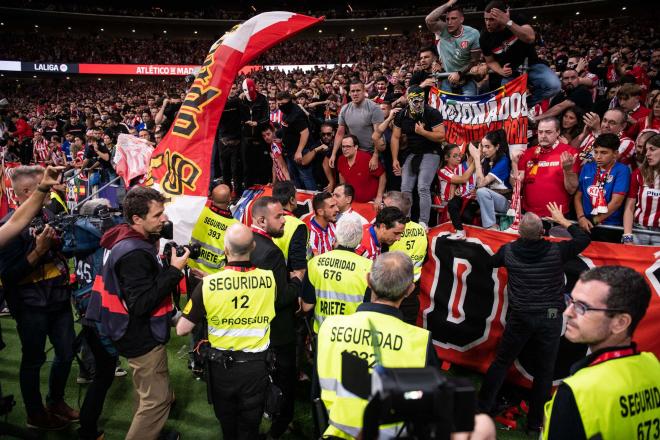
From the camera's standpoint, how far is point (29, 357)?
13.1ft

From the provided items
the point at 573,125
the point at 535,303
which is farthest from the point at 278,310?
the point at 573,125

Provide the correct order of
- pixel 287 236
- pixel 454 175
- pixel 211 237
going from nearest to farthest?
pixel 287 236 < pixel 211 237 < pixel 454 175

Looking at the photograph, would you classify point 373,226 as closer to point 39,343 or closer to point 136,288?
point 136,288

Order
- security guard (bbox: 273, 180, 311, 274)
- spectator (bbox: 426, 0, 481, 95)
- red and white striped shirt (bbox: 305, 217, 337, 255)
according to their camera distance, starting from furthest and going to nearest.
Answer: spectator (bbox: 426, 0, 481, 95), red and white striped shirt (bbox: 305, 217, 337, 255), security guard (bbox: 273, 180, 311, 274)

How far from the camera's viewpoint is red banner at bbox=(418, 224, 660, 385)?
4.50 meters

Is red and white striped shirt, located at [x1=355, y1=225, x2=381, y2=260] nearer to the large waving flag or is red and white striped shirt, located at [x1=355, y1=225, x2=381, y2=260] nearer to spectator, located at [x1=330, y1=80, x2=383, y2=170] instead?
the large waving flag

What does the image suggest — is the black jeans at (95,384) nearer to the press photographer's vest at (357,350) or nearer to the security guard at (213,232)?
the security guard at (213,232)

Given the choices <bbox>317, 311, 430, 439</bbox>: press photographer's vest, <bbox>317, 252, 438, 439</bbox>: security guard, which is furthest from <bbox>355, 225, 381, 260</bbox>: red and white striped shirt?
<bbox>317, 311, 430, 439</bbox>: press photographer's vest

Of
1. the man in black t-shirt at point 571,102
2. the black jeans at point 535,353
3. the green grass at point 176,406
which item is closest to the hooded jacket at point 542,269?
the black jeans at point 535,353

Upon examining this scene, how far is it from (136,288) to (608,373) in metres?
2.80

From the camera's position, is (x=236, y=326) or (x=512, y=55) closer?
(x=236, y=326)

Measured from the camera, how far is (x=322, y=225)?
197 inches

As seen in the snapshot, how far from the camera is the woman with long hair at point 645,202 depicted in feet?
14.3

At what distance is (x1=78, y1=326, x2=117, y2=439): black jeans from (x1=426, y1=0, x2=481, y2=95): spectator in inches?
217
